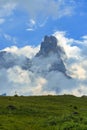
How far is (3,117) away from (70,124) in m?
12.2

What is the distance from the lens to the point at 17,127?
5444 cm

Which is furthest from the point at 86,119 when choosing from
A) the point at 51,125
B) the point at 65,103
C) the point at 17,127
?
the point at 65,103

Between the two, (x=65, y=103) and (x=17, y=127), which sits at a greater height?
(x=65, y=103)

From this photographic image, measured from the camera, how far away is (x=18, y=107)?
234 feet

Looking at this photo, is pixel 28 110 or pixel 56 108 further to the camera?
pixel 56 108

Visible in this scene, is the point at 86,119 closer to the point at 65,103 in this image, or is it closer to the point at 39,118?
the point at 39,118

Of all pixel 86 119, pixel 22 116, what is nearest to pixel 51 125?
pixel 86 119

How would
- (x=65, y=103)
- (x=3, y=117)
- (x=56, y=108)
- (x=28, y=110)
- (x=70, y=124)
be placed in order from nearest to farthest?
(x=70, y=124) → (x=3, y=117) → (x=28, y=110) → (x=56, y=108) → (x=65, y=103)

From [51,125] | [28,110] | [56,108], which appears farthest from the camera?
[56,108]

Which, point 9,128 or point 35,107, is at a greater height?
point 35,107

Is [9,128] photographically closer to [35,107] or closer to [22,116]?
[22,116]

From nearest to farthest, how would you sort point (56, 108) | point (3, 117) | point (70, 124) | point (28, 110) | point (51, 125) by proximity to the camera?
1. point (70, 124)
2. point (51, 125)
3. point (3, 117)
4. point (28, 110)
5. point (56, 108)

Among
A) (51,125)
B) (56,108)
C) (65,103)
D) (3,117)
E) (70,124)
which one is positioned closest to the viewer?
(70,124)

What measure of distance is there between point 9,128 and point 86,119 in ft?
35.0
